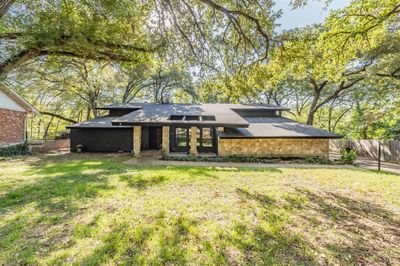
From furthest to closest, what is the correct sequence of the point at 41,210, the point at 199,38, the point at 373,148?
the point at 373,148 < the point at 199,38 < the point at 41,210

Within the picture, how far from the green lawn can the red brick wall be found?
9823 millimetres

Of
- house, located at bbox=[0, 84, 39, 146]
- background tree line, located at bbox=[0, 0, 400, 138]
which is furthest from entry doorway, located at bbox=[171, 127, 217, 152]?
house, located at bbox=[0, 84, 39, 146]

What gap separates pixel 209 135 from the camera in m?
14.3

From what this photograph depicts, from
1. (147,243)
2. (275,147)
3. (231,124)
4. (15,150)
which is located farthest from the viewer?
(15,150)

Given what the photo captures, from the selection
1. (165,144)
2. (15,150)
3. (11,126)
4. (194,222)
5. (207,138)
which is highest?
(11,126)

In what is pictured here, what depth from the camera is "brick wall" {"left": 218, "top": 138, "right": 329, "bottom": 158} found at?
40.7 ft

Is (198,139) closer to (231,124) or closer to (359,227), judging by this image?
(231,124)

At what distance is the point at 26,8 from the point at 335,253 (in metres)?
11.2

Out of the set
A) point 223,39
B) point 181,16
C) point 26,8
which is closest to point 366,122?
point 223,39

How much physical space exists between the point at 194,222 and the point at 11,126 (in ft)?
55.3

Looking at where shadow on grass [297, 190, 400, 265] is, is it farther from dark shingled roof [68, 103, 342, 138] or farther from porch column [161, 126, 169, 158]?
porch column [161, 126, 169, 158]

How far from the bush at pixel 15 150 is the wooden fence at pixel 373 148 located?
2538cm

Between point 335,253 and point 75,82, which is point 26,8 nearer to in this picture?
point 335,253

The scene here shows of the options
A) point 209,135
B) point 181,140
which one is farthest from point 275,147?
point 181,140
